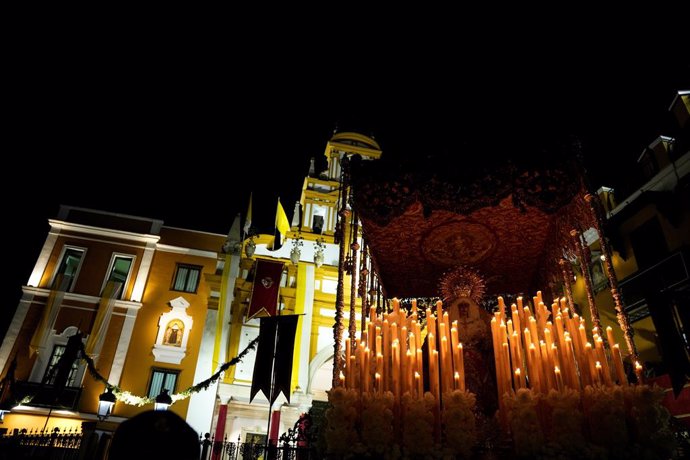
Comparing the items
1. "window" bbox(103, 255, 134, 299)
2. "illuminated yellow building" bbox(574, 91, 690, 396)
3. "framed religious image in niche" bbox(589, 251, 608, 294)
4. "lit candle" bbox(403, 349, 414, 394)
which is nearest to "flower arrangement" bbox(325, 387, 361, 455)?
"lit candle" bbox(403, 349, 414, 394)

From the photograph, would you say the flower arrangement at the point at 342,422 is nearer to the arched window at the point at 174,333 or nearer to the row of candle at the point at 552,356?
the row of candle at the point at 552,356

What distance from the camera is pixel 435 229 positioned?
7.66 meters

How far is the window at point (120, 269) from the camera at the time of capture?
19.9 meters

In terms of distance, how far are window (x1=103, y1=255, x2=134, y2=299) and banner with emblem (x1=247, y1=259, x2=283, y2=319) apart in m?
6.75

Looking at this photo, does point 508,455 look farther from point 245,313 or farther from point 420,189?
point 245,313

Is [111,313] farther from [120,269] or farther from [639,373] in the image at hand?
[639,373]

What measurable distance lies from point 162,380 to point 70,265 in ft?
23.5

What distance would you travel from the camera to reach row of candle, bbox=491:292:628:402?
4.84 m

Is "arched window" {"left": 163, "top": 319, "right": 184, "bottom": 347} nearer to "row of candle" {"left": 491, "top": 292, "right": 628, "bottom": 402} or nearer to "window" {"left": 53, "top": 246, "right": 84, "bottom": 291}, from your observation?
"window" {"left": 53, "top": 246, "right": 84, "bottom": 291}

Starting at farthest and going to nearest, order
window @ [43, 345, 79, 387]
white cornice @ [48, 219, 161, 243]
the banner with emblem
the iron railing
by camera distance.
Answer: white cornice @ [48, 219, 161, 243] → the banner with emblem → window @ [43, 345, 79, 387] → the iron railing

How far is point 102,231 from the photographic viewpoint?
2056 cm

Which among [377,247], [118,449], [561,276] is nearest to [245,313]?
[377,247]

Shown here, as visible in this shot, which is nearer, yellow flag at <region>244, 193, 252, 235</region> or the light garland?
the light garland

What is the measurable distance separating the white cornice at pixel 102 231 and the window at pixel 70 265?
3.19 feet
